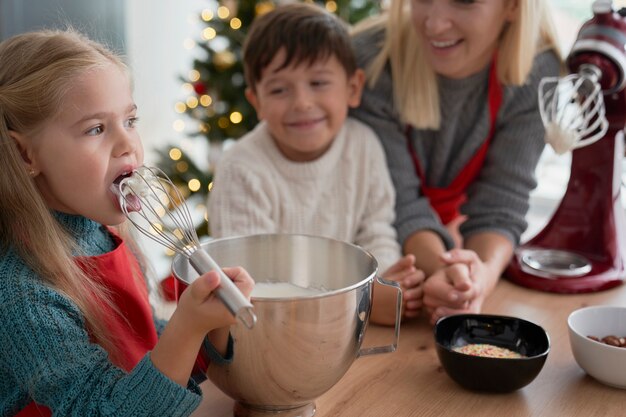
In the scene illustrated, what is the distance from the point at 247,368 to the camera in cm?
82

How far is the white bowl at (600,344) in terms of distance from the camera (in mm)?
987

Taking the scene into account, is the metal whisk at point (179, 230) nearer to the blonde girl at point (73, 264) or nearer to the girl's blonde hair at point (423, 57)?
the blonde girl at point (73, 264)

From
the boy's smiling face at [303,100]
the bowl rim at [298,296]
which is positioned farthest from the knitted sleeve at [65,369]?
the boy's smiling face at [303,100]

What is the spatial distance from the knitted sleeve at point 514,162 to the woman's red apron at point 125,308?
736 mm

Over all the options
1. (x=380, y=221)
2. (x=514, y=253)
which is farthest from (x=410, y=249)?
(x=514, y=253)

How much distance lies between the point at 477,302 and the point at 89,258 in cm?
60

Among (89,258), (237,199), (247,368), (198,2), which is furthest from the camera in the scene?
(198,2)

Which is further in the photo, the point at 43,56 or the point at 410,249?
the point at 410,249

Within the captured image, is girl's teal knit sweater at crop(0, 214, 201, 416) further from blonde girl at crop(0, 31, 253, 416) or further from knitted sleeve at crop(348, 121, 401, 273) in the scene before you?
knitted sleeve at crop(348, 121, 401, 273)

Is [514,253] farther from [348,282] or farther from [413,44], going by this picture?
[348,282]

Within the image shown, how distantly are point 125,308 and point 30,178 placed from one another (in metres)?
0.21

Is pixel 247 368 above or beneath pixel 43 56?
beneath

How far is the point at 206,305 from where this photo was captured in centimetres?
77

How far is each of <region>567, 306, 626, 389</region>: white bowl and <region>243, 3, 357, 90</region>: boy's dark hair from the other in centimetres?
65
